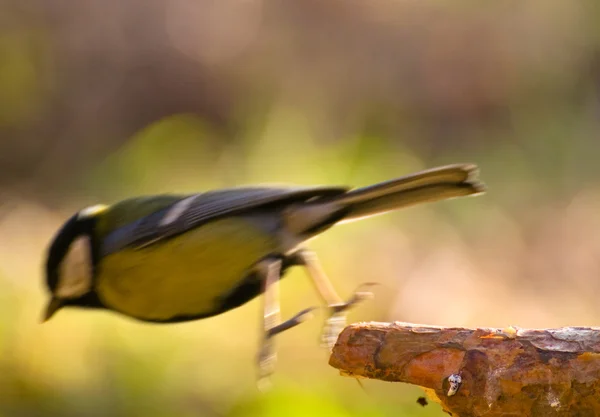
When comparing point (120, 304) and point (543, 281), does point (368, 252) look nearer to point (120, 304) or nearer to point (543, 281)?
point (543, 281)

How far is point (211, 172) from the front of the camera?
3.92 meters

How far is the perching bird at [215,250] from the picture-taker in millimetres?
1627

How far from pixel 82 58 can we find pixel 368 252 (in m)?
2.41

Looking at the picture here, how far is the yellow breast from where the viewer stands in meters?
1.64

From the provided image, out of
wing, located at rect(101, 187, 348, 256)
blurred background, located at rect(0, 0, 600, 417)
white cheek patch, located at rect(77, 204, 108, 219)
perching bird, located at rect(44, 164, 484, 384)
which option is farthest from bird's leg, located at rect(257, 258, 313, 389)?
blurred background, located at rect(0, 0, 600, 417)

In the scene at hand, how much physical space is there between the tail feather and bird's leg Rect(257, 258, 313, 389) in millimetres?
99

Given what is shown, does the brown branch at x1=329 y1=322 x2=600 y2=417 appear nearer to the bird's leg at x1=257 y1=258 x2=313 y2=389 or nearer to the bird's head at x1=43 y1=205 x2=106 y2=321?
the bird's leg at x1=257 y1=258 x2=313 y2=389

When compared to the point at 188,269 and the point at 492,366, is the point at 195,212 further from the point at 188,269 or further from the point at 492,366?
the point at 492,366

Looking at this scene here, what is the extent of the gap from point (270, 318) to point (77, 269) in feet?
1.49

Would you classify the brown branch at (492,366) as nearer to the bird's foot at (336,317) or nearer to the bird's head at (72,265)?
the bird's foot at (336,317)

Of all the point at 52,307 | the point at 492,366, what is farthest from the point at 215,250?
the point at 492,366

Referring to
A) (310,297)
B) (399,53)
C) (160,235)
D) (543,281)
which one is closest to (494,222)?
(543,281)

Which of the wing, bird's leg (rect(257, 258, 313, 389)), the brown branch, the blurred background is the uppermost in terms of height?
the blurred background

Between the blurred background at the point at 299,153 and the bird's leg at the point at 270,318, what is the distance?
1.04 meters
